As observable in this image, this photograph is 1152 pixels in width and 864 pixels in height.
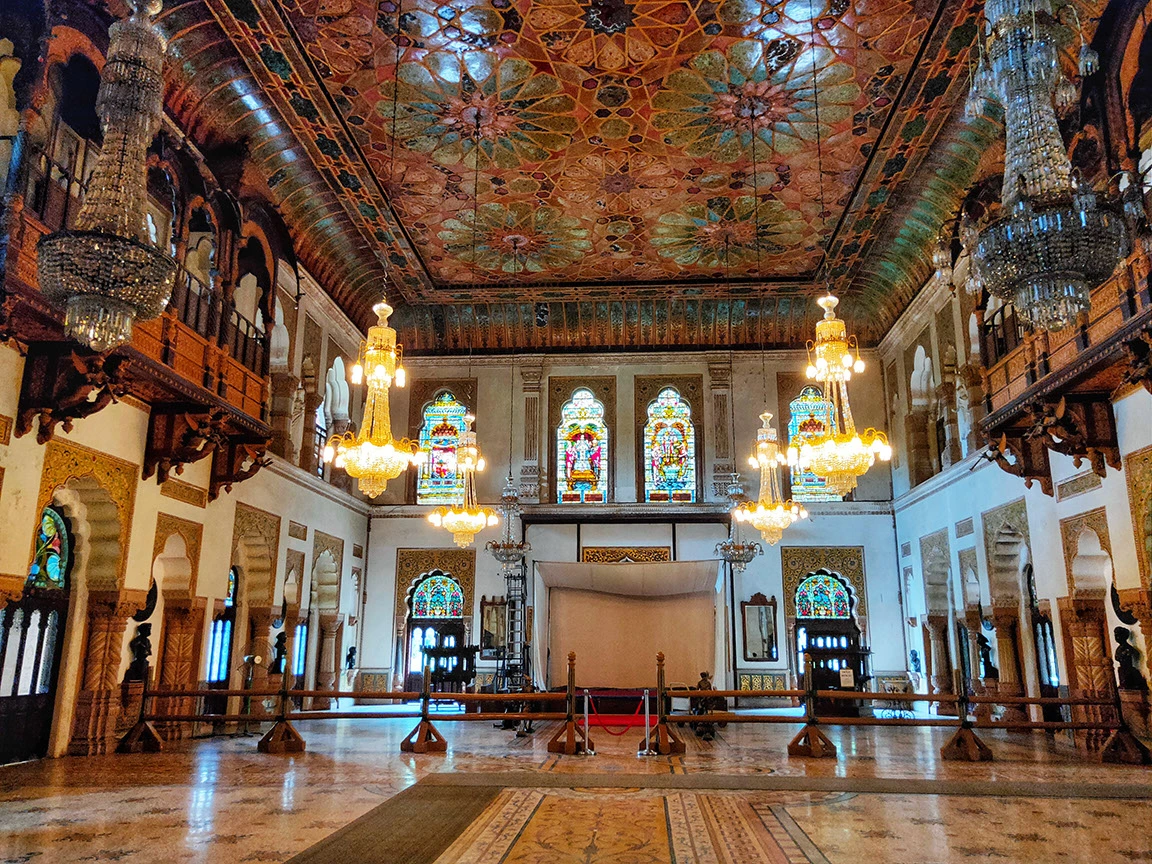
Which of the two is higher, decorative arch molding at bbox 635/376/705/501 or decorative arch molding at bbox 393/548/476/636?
decorative arch molding at bbox 635/376/705/501

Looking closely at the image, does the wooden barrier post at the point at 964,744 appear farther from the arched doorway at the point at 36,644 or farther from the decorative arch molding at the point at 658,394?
the decorative arch molding at the point at 658,394

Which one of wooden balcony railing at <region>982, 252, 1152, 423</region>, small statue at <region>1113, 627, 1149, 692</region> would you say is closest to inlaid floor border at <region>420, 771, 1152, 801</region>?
small statue at <region>1113, 627, 1149, 692</region>

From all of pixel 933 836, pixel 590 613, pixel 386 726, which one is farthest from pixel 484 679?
pixel 933 836

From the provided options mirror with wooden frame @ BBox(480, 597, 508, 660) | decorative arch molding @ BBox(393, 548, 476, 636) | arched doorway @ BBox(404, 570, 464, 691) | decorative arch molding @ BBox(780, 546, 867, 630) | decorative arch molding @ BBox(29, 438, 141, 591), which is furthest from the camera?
decorative arch molding @ BBox(393, 548, 476, 636)

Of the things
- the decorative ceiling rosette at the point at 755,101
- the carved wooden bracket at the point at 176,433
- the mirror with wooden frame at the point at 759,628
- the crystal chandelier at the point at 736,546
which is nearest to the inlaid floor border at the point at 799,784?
the carved wooden bracket at the point at 176,433

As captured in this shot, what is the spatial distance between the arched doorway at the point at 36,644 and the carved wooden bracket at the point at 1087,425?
359 inches

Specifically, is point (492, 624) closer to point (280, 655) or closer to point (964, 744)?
point (280, 655)

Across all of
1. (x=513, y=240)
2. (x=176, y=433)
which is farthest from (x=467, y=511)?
(x=513, y=240)

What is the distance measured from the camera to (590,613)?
1047 cm

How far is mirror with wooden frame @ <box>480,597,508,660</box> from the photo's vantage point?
48.6ft

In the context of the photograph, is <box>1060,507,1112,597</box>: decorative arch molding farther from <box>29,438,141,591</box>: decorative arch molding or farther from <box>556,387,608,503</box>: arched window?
<box>29,438,141,591</box>: decorative arch molding

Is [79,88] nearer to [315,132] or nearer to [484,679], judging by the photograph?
[315,132]

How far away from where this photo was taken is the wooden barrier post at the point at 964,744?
7.68m

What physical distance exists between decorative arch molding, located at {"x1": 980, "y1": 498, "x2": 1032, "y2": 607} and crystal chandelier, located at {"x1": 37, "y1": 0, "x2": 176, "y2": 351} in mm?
9936
